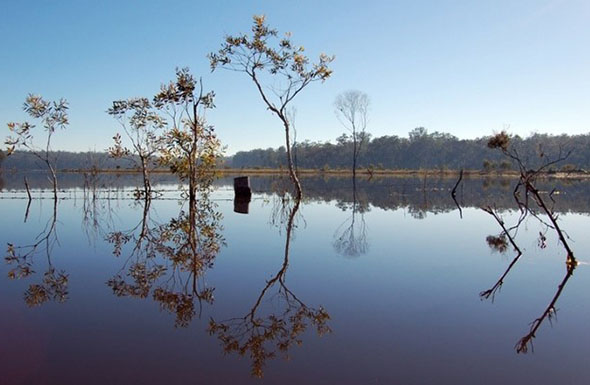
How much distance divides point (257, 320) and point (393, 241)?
19.5 ft

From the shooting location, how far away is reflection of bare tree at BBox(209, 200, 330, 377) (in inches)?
Answer: 151

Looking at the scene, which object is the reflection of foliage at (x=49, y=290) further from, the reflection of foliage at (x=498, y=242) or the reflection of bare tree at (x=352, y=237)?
the reflection of foliage at (x=498, y=242)

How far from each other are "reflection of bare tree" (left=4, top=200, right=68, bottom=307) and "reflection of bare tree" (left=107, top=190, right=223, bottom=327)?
67 cm

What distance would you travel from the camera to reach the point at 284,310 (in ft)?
16.4

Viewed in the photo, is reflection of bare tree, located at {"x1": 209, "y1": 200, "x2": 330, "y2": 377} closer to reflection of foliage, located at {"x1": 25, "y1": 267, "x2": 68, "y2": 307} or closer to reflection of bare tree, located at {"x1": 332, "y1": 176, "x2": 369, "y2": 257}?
reflection of foliage, located at {"x1": 25, "y1": 267, "x2": 68, "y2": 307}

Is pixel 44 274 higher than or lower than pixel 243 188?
lower

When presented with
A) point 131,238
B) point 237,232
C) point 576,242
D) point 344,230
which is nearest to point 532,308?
point 576,242

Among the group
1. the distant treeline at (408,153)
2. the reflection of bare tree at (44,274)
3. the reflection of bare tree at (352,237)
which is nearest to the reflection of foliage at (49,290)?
the reflection of bare tree at (44,274)

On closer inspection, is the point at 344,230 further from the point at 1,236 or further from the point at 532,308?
the point at 1,236

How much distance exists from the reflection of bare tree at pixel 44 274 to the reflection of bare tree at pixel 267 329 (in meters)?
2.31

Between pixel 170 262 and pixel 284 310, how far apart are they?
3.21 meters

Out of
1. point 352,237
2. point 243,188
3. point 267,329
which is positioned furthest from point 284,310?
point 243,188

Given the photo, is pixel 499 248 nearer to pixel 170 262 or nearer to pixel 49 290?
pixel 170 262

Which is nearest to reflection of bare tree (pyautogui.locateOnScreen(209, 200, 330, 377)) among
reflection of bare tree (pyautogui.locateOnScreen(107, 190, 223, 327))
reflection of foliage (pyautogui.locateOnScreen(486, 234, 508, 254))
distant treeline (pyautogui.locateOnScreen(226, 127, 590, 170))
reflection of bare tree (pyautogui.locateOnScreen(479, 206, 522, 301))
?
reflection of bare tree (pyautogui.locateOnScreen(107, 190, 223, 327))
